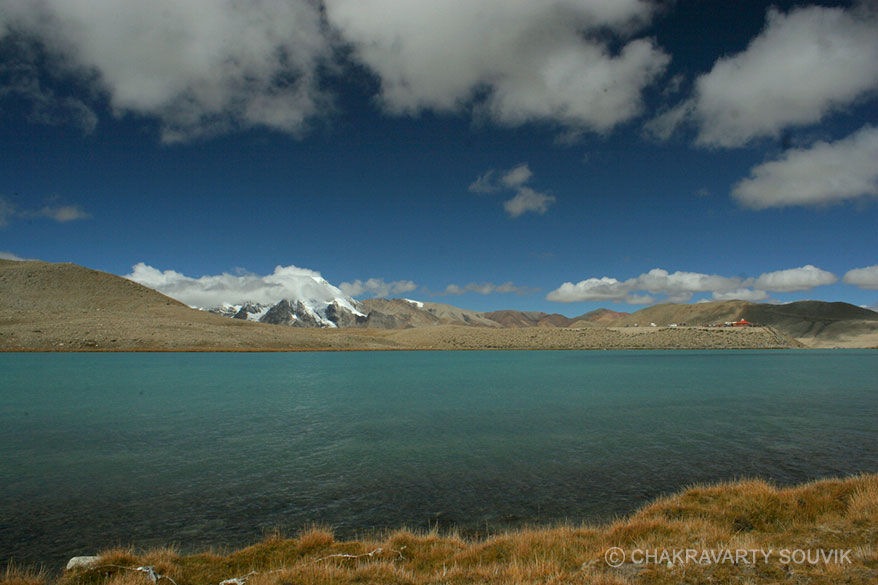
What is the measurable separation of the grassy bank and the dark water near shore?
5.10ft

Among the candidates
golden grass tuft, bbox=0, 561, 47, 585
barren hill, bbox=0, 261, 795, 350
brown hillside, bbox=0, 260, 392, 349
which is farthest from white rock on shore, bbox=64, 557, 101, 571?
brown hillside, bbox=0, 260, 392, 349

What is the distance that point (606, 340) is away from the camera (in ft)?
617

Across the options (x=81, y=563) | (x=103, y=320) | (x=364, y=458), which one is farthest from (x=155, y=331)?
(x=81, y=563)

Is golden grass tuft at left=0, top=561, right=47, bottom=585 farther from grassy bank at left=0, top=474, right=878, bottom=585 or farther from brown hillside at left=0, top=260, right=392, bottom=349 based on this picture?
brown hillside at left=0, top=260, right=392, bottom=349

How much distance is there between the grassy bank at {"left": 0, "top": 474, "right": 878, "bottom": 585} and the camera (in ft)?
23.6

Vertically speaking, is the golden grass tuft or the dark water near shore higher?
the golden grass tuft

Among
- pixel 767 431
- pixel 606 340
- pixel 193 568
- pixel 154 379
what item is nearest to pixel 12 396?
pixel 154 379

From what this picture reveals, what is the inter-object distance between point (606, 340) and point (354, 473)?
186899 millimetres

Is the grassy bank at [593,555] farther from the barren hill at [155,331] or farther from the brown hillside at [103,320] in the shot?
the brown hillside at [103,320]

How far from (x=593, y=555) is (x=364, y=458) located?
1001cm

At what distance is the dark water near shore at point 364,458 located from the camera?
36.9 feet

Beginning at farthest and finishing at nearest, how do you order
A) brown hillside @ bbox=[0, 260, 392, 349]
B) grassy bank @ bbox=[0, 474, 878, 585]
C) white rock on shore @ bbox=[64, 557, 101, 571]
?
brown hillside @ bbox=[0, 260, 392, 349], white rock on shore @ bbox=[64, 557, 101, 571], grassy bank @ bbox=[0, 474, 878, 585]

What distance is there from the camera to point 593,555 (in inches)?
323

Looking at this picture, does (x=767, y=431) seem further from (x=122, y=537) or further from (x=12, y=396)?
(x=12, y=396)
